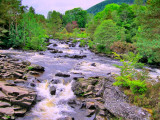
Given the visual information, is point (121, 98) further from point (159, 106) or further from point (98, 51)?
point (98, 51)

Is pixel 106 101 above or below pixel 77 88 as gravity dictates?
above

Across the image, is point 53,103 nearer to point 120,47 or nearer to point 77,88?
point 77,88

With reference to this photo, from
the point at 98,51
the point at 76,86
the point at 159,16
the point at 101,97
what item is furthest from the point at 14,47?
the point at 159,16

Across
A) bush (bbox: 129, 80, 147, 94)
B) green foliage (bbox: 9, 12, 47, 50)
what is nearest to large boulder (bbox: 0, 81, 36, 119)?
bush (bbox: 129, 80, 147, 94)

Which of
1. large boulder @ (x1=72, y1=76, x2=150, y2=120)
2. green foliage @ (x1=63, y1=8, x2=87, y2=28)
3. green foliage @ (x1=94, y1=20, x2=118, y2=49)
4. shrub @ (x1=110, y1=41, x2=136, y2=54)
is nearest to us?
large boulder @ (x1=72, y1=76, x2=150, y2=120)

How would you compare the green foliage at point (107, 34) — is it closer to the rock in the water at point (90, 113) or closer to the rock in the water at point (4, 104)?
the rock in the water at point (90, 113)

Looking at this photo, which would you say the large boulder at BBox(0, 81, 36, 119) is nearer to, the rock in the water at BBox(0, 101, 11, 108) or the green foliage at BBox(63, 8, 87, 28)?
the rock in the water at BBox(0, 101, 11, 108)

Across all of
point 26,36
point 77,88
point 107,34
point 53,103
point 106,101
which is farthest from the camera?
point 26,36

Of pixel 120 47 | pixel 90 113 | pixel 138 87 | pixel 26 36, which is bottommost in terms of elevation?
pixel 90 113

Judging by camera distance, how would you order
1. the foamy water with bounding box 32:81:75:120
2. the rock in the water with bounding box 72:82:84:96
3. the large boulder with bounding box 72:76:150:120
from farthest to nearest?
the rock in the water with bounding box 72:82:84:96 < the foamy water with bounding box 32:81:75:120 < the large boulder with bounding box 72:76:150:120

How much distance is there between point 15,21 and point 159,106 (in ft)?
122

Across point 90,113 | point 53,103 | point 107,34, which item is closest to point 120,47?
point 107,34

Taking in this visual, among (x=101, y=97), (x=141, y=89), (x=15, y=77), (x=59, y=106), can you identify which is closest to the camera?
(x=141, y=89)

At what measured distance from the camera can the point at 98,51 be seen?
3691 cm
